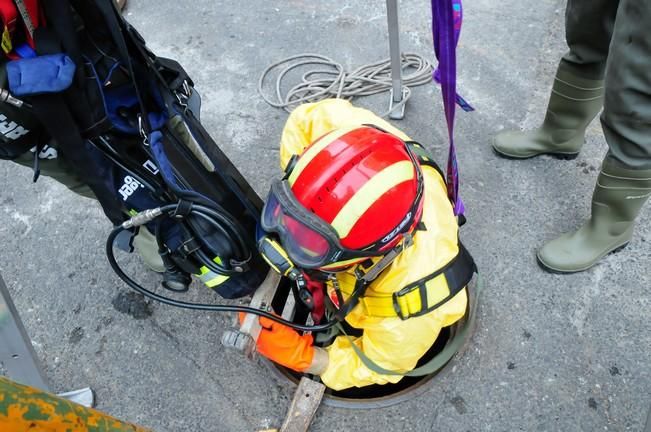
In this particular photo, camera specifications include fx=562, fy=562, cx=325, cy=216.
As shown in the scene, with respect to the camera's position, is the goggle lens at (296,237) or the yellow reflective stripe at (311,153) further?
the yellow reflective stripe at (311,153)

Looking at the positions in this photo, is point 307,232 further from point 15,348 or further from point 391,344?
point 15,348

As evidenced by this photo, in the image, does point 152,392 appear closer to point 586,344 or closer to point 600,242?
point 586,344

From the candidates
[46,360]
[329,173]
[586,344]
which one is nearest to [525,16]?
[586,344]

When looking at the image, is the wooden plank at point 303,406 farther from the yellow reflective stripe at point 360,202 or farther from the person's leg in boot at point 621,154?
the person's leg in boot at point 621,154

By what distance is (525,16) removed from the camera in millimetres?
3326

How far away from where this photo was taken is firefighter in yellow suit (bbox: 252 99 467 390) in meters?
1.68

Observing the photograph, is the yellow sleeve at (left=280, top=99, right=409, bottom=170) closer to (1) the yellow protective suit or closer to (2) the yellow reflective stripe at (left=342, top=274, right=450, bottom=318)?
(1) the yellow protective suit

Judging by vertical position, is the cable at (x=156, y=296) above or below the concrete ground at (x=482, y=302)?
above

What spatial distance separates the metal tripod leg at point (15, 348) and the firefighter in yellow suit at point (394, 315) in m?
0.71

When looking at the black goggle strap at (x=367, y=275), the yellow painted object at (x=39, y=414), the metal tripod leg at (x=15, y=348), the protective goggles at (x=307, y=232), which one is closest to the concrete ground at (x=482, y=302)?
the metal tripod leg at (x=15, y=348)

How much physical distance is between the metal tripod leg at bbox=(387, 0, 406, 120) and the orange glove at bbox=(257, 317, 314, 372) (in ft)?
4.63

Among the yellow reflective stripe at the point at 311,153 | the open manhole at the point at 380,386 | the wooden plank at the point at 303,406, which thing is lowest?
the open manhole at the point at 380,386

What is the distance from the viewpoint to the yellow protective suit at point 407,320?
169 centimetres

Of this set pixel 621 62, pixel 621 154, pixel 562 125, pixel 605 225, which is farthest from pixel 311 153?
pixel 562 125
